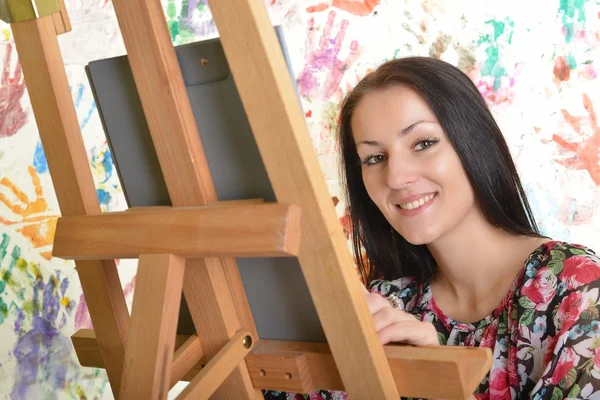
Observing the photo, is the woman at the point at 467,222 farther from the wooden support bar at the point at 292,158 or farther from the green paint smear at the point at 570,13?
the green paint smear at the point at 570,13

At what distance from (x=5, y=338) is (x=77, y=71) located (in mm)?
843

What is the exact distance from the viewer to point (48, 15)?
93cm

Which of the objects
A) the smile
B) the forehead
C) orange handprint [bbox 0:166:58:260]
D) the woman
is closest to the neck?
the woman

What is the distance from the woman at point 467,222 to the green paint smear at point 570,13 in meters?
0.85

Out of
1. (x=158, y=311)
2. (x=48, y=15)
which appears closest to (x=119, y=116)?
(x=48, y=15)

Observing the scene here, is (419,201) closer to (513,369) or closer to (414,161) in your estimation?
(414,161)

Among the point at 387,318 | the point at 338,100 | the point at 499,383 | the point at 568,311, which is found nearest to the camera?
the point at 387,318

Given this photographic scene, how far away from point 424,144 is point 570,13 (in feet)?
3.36

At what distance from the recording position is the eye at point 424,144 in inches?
52.3

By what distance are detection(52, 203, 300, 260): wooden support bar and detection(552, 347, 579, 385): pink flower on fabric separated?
0.54m

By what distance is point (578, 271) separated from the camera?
3.88ft

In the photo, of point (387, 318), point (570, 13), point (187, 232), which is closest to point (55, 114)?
point (187, 232)

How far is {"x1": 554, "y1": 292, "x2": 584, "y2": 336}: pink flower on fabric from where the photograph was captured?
44.2 inches

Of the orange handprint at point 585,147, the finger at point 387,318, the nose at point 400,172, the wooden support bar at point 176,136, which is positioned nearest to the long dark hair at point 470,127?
the nose at point 400,172
